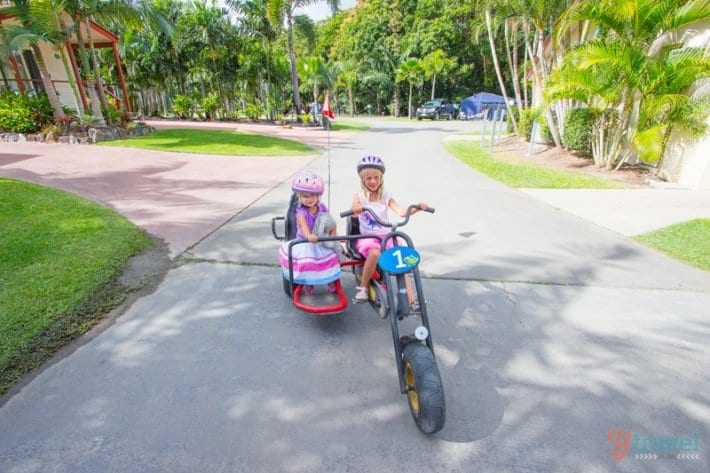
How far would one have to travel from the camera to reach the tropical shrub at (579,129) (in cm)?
991

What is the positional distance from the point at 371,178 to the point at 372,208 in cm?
27

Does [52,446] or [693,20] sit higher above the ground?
[693,20]

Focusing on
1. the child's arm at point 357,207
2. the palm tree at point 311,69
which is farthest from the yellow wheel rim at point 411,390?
the palm tree at point 311,69

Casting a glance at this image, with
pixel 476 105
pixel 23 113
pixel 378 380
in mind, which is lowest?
pixel 378 380

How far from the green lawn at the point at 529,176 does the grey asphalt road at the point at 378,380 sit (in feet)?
13.1

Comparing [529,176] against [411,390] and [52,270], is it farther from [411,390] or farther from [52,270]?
[52,270]

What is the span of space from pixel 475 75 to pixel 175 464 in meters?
43.5

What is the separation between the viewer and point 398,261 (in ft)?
7.63

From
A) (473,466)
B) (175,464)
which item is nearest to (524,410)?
(473,466)

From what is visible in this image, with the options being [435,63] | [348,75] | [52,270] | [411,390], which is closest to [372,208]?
[411,390]

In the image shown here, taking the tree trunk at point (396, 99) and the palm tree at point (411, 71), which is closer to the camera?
the palm tree at point (411, 71)

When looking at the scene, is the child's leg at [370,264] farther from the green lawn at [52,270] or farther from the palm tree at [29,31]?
the palm tree at [29,31]

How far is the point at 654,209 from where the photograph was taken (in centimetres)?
621

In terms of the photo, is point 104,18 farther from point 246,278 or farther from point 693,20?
point 693,20
